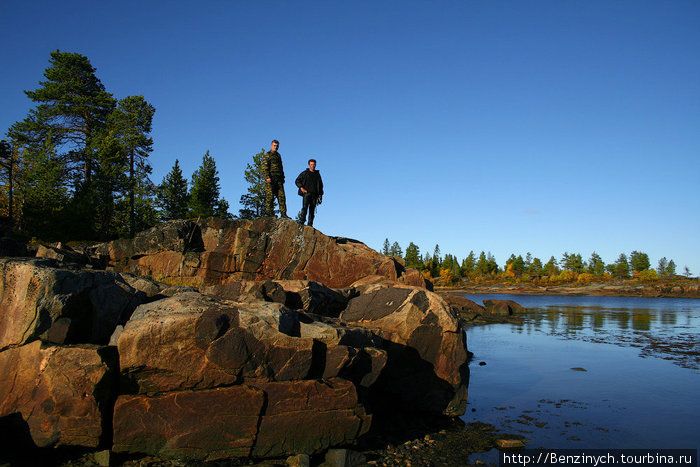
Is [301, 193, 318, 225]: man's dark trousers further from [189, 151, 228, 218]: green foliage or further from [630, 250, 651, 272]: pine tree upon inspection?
[630, 250, 651, 272]: pine tree

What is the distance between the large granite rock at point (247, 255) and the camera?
19.5 meters

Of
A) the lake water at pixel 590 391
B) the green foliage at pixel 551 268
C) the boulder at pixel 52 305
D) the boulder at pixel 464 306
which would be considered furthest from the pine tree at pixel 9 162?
the green foliage at pixel 551 268

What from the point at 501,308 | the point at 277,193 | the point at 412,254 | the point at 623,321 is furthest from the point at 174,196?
the point at 412,254

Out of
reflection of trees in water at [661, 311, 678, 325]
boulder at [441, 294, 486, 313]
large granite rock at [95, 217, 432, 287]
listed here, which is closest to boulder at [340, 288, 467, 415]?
large granite rock at [95, 217, 432, 287]

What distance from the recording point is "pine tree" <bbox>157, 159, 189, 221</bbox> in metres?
48.7

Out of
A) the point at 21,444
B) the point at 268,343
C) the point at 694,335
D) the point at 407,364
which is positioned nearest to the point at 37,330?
the point at 21,444

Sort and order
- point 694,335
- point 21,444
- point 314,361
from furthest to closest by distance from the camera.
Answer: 1. point 694,335
2. point 314,361
3. point 21,444

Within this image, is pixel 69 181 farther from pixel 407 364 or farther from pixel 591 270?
pixel 591 270

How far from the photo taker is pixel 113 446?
831cm

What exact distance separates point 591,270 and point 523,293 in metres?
65.0

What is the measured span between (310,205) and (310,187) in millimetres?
1088

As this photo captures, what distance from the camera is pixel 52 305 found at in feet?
29.2

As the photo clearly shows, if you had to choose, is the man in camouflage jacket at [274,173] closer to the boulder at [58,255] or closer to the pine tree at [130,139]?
the boulder at [58,255]

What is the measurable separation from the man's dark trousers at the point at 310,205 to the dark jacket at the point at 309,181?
265 mm
